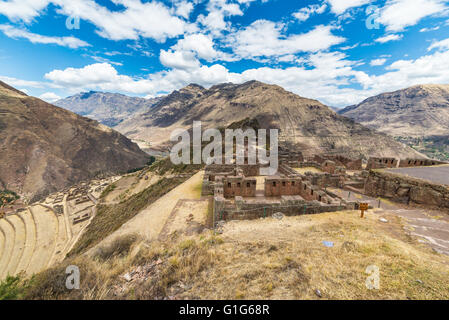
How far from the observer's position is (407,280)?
4973mm

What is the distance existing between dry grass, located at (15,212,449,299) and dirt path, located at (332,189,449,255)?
37.1 inches

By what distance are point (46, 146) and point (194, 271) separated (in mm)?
94225

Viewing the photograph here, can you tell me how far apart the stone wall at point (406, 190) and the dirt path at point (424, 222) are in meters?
0.64

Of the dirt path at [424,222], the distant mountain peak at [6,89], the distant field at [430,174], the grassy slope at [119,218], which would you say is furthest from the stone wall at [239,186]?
the distant mountain peak at [6,89]

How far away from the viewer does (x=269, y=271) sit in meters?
5.54

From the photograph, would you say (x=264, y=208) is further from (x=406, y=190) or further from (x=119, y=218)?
(x=119, y=218)

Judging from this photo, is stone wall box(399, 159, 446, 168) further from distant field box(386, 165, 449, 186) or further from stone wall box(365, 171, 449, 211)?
stone wall box(365, 171, 449, 211)

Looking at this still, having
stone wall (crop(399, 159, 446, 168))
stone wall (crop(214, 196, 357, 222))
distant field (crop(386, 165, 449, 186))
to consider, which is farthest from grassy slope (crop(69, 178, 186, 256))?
stone wall (crop(399, 159, 446, 168))

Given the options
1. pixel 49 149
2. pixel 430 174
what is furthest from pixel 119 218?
pixel 49 149

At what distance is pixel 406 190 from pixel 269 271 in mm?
12979

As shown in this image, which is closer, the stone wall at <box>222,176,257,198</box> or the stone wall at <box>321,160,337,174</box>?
the stone wall at <box>222,176,257,198</box>

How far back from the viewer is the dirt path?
8.05m
